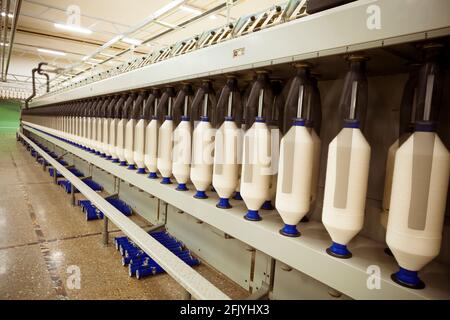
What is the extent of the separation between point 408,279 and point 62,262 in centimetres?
176

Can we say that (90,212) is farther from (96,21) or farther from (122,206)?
(96,21)

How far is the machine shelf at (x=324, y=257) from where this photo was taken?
23.6 inches

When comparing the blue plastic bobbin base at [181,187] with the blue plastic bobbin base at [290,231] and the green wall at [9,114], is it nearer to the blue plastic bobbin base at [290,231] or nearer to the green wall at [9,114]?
the blue plastic bobbin base at [290,231]

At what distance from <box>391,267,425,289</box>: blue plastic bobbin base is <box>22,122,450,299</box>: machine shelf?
1cm

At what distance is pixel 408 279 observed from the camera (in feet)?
1.95

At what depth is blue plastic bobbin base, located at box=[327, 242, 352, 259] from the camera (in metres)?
0.69

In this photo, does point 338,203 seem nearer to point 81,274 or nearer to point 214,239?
point 214,239

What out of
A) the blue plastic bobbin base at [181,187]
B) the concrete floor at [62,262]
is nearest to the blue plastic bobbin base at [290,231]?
the blue plastic bobbin base at [181,187]

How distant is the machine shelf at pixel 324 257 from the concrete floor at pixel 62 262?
0.60 meters

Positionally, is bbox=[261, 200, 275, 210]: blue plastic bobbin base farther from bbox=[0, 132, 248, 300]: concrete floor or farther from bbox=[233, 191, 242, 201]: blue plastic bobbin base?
bbox=[0, 132, 248, 300]: concrete floor

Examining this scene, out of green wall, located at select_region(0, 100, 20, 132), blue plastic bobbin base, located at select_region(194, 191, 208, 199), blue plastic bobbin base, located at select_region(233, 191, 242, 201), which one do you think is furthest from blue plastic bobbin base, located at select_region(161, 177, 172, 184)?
green wall, located at select_region(0, 100, 20, 132)

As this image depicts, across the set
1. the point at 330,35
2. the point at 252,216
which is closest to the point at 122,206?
the point at 252,216

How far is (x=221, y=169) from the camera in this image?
1.05 meters
